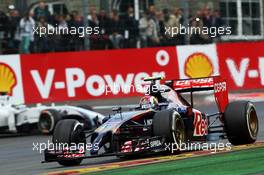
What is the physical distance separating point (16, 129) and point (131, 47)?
20.7 feet

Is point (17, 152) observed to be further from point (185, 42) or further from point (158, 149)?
point (185, 42)

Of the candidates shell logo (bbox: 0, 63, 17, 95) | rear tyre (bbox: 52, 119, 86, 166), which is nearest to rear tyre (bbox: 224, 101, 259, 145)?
rear tyre (bbox: 52, 119, 86, 166)

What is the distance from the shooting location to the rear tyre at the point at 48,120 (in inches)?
641

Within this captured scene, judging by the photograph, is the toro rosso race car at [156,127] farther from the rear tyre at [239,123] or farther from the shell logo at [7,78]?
the shell logo at [7,78]

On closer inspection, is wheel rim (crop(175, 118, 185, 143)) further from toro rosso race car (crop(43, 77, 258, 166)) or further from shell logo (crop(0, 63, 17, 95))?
shell logo (crop(0, 63, 17, 95))

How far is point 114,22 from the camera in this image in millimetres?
21938

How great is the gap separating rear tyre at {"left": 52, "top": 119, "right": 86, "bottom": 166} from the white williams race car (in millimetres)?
4512

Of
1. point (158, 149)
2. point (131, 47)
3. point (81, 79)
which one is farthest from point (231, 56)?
point (158, 149)

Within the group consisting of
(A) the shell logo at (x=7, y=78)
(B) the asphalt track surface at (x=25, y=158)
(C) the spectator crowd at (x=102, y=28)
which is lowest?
(B) the asphalt track surface at (x=25, y=158)

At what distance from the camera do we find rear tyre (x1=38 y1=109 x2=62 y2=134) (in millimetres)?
16281

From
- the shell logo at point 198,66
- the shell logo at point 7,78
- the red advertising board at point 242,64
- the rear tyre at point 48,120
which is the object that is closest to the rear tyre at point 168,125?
the rear tyre at point 48,120

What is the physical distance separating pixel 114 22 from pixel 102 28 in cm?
37

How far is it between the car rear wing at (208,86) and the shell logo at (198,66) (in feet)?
28.5

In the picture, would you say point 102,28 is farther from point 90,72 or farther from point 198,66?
point 198,66
